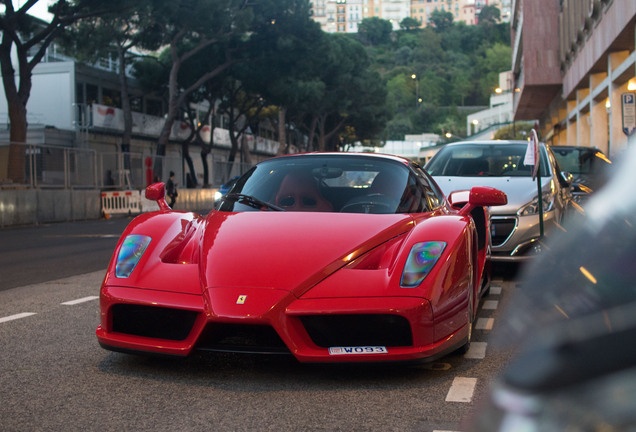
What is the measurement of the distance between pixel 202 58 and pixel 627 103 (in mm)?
31523

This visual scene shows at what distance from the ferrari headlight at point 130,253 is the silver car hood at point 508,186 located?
4.83m

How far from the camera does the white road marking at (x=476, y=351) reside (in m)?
4.65

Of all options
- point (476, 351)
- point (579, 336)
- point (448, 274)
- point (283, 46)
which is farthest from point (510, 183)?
point (283, 46)

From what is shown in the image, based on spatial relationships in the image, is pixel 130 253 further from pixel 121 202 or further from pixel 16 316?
pixel 121 202

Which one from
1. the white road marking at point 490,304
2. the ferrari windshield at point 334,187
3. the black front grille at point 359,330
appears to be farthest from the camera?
the white road marking at point 490,304

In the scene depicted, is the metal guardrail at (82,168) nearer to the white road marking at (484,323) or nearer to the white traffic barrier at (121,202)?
the white traffic barrier at (121,202)

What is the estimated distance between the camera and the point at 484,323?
5.80m

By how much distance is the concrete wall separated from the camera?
22.4m

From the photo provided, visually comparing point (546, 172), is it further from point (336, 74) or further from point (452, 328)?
point (336, 74)

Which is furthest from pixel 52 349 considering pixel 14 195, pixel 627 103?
pixel 14 195

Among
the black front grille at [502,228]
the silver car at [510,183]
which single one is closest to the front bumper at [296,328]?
the silver car at [510,183]

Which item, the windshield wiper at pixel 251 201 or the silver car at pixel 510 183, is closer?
the windshield wiper at pixel 251 201

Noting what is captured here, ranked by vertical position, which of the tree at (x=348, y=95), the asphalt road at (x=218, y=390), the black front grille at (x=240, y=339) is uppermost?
the tree at (x=348, y=95)

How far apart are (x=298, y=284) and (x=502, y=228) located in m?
4.97
